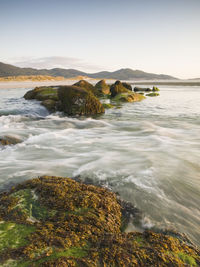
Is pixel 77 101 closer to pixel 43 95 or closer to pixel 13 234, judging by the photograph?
pixel 43 95

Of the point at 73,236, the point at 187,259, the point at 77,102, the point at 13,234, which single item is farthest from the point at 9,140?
the point at 77,102

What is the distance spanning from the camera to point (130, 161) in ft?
17.5

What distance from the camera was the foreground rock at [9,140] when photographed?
654 cm

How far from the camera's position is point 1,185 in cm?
381

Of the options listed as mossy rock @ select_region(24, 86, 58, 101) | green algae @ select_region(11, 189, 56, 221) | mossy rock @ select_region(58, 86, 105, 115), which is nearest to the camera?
green algae @ select_region(11, 189, 56, 221)

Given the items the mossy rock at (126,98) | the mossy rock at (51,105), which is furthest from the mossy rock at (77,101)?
the mossy rock at (126,98)

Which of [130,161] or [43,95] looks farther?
[43,95]

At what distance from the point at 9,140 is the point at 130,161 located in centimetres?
441

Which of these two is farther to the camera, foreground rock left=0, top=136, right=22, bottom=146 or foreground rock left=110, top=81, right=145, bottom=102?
foreground rock left=110, top=81, right=145, bottom=102

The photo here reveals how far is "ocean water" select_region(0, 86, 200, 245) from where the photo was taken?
128 inches

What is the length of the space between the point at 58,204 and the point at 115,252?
1081mm

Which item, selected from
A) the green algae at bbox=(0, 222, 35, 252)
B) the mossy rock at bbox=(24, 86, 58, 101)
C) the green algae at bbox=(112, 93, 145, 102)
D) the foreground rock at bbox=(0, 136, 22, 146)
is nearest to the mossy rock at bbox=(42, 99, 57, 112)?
the mossy rock at bbox=(24, 86, 58, 101)

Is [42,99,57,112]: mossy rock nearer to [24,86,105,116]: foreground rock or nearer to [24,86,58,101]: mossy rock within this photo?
[24,86,105,116]: foreground rock

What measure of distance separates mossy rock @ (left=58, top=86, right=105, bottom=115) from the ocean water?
272cm
